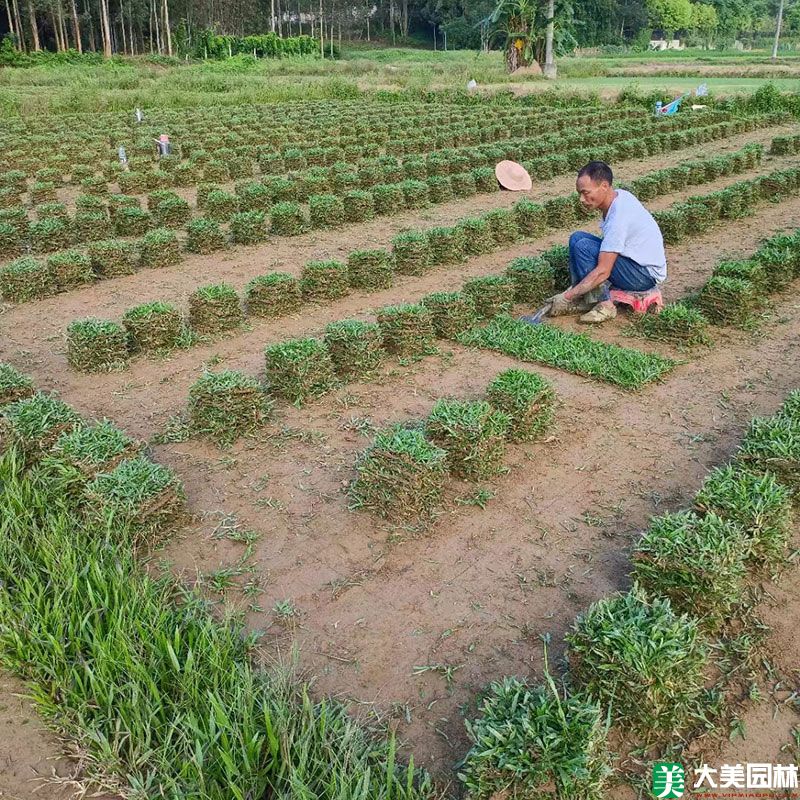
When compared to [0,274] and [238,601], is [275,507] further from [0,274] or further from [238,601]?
[0,274]

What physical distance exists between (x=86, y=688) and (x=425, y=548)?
6.06 ft

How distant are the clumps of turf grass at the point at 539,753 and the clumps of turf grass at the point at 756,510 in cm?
147

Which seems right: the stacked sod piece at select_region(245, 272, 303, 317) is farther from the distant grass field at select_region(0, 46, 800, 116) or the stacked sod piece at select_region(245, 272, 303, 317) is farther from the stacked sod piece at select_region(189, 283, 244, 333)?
the distant grass field at select_region(0, 46, 800, 116)

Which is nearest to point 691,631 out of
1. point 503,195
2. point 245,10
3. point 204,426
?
point 204,426

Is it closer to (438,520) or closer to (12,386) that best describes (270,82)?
(12,386)

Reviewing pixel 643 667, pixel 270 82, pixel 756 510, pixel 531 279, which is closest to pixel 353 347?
pixel 531 279

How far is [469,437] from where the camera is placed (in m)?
4.43

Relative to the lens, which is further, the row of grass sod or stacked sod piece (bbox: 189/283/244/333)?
stacked sod piece (bbox: 189/283/244/333)

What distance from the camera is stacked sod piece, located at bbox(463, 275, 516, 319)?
713 centimetres

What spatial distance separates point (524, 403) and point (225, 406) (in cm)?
215

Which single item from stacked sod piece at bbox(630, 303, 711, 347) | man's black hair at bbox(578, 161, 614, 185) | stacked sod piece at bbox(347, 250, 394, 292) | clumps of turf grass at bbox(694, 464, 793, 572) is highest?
man's black hair at bbox(578, 161, 614, 185)

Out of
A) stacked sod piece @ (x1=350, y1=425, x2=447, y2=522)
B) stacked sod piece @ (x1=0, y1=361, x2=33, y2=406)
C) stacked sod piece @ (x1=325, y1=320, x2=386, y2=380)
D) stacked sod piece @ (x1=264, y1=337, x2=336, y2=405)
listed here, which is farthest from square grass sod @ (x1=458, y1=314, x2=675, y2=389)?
stacked sod piece @ (x1=0, y1=361, x2=33, y2=406)

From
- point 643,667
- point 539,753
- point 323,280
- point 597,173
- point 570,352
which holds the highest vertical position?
point 597,173

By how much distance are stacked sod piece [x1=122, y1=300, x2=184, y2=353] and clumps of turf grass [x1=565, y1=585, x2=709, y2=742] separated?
197 inches
